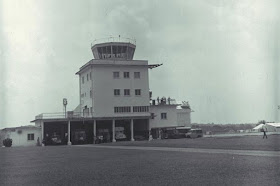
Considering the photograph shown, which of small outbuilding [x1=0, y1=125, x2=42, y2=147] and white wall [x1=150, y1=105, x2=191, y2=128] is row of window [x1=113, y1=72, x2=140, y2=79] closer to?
white wall [x1=150, y1=105, x2=191, y2=128]

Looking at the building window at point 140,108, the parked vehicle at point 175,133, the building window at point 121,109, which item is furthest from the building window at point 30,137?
the parked vehicle at point 175,133

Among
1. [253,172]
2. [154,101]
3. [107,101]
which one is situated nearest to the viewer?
[253,172]

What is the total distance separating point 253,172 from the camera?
543 inches

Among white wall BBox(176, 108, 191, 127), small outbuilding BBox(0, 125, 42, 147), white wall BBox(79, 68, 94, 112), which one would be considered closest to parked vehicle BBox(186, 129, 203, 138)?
white wall BBox(176, 108, 191, 127)

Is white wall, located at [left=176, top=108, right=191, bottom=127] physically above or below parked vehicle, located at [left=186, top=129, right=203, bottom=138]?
above

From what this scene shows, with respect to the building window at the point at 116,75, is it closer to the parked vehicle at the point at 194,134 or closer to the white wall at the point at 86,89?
the white wall at the point at 86,89

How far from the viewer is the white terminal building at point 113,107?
220 ft

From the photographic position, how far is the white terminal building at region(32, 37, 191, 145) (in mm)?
67062

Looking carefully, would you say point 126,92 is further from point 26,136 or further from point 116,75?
point 26,136

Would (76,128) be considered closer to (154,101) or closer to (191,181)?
(154,101)

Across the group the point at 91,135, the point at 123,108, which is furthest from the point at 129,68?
the point at 91,135

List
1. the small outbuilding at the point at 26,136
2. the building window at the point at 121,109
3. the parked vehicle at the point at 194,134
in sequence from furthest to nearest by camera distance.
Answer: the parked vehicle at the point at 194,134 → the building window at the point at 121,109 → the small outbuilding at the point at 26,136

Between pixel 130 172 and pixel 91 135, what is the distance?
54783mm

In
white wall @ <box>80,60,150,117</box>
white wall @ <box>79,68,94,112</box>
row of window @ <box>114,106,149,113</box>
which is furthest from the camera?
white wall @ <box>79,68,94,112</box>
